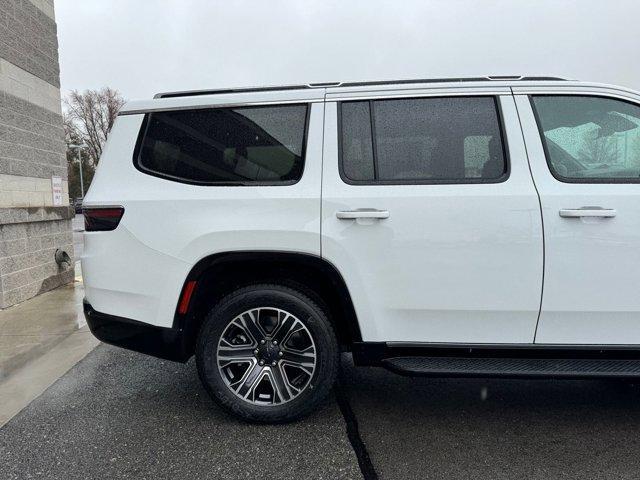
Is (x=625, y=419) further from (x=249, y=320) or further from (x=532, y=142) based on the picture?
(x=249, y=320)

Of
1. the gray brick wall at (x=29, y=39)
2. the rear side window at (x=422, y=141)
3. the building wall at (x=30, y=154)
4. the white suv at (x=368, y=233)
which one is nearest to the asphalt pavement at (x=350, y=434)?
the white suv at (x=368, y=233)

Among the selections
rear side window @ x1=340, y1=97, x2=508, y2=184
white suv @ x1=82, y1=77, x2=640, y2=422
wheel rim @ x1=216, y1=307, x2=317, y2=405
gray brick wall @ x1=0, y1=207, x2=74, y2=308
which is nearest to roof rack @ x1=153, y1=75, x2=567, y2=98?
white suv @ x1=82, y1=77, x2=640, y2=422

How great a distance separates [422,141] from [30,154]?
5.86 m

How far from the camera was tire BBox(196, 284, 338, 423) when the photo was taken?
2809 mm

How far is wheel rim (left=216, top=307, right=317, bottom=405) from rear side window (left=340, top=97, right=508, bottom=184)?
984 mm

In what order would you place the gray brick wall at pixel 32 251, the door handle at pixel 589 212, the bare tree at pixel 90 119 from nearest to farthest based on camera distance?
the door handle at pixel 589 212 → the gray brick wall at pixel 32 251 → the bare tree at pixel 90 119

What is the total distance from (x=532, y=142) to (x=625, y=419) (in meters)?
1.87

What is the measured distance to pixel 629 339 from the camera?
2.66 m

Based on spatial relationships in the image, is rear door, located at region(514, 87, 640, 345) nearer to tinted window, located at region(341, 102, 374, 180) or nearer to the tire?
tinted window, located at region(341, 102, 374, 180)

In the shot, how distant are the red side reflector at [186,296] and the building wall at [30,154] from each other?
414 centimetres

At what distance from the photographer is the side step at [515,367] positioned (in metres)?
2.61

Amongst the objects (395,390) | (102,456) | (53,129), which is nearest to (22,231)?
(53,129)

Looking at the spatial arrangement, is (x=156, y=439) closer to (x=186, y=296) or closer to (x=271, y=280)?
(x=186, y=296)

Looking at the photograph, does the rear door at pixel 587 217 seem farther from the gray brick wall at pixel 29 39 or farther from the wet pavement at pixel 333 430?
the gray brick wall at pixel 29 39
